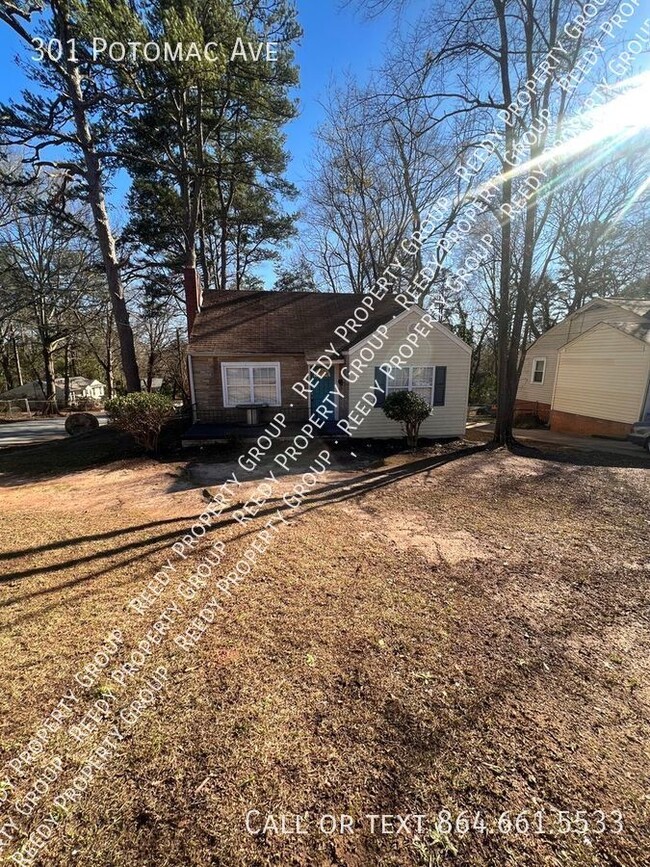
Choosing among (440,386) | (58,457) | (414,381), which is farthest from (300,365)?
(58,457)

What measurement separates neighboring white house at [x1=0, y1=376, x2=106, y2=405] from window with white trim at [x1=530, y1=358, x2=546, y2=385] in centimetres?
3360

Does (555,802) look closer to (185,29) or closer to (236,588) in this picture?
(236,588)

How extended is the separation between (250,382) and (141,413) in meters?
4.13

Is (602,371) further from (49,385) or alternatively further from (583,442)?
Result: (49,385)

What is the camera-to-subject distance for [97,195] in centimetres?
1260

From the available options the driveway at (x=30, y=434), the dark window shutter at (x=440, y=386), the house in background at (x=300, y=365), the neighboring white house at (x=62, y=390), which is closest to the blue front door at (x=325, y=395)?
the house in background at (x=300, y=365)

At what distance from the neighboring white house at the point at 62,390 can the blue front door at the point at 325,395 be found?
88.2 feet

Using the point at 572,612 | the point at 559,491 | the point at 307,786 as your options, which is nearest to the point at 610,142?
the point at 559,491

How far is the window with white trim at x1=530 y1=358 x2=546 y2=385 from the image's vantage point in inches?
736

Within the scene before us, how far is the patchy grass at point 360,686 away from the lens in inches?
69.9

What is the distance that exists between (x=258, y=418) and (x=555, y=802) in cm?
1131

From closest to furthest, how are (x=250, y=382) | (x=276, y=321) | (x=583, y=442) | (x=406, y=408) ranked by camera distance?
(x=406, y=408), (x=250, y=382), (x=583, y=442), (x=276, y=321)

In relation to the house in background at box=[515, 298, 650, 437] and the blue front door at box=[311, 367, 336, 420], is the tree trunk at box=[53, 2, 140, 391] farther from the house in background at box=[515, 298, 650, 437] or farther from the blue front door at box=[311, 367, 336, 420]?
the house in background at box=[515, 298, 650, 437]

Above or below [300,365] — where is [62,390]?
below
